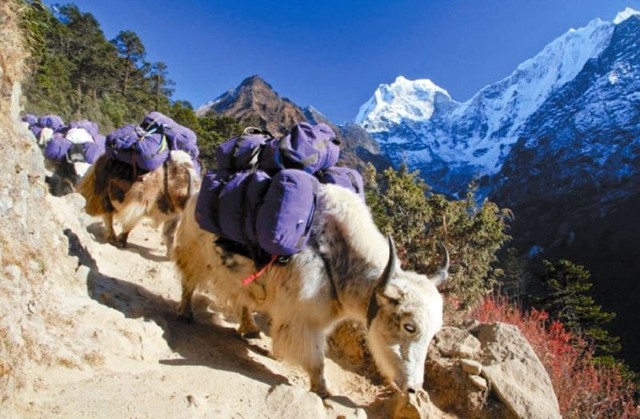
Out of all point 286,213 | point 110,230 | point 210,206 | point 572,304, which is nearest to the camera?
point 286,213

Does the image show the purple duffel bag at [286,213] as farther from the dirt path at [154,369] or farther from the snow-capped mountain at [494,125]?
the snow-capped mountain at [494,125]

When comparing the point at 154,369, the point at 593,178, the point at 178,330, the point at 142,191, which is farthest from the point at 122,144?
the point at 593,178

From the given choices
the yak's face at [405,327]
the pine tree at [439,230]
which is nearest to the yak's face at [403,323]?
the yak's face at [405,327]

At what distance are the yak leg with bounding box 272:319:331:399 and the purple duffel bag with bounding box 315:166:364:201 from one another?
41.5 inches

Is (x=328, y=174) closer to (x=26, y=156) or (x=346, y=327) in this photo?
(x=346, y=327)

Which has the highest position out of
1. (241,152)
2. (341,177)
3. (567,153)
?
(567,153)

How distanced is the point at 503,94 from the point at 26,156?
213 metres

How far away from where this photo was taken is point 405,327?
2705 mm

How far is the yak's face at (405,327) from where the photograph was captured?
2689 millimetres

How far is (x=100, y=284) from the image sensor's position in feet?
12.4

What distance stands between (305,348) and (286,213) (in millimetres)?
913

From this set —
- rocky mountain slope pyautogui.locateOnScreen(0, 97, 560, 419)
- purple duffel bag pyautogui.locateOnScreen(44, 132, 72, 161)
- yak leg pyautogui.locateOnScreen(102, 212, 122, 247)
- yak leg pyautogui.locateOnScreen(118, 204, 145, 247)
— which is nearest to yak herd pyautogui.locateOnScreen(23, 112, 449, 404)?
rocky mountain slope pyautogui.locateOnScreen(0, 97, 560, 419)

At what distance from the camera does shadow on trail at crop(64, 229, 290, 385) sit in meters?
3.17

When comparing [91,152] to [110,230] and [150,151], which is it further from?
[150,151]
